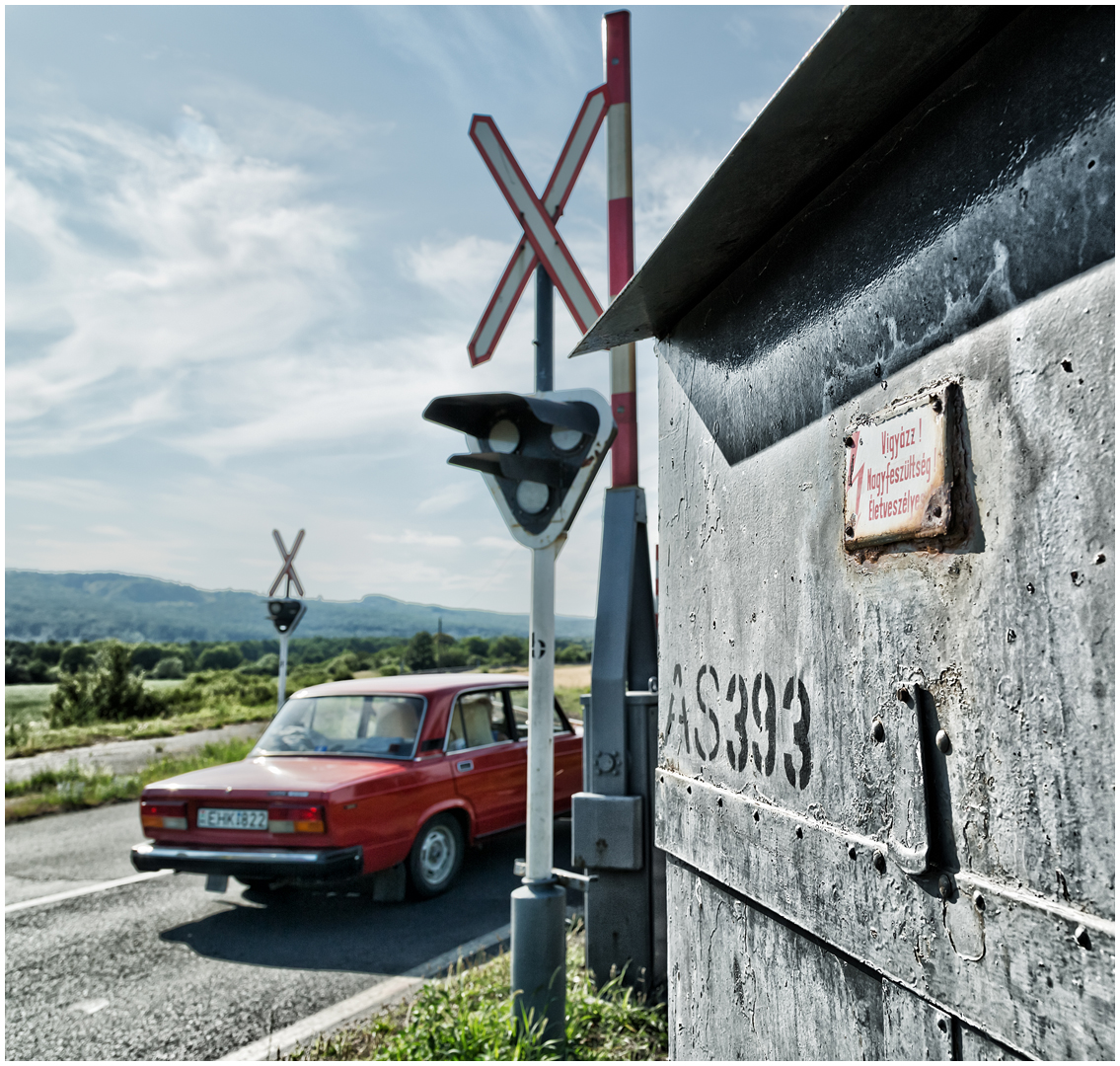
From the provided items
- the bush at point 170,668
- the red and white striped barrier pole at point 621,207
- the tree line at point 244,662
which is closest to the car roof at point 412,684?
the red and white striped barrier pole at point 621,207

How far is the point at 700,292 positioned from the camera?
228cm

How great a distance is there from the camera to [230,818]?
5.29 m

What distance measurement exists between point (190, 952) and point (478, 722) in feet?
8.24

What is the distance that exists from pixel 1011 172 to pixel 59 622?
730 ft

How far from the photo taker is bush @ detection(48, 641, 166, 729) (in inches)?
768

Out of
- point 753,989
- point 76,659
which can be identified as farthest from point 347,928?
point 76,659

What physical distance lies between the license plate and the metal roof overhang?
4.34m

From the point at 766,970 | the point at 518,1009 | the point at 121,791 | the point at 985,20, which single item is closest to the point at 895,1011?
the point at 766,970

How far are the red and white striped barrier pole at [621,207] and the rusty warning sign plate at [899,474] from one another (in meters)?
2.75

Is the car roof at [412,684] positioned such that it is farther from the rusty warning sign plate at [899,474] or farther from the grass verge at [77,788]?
the rusty warning sign plate at [899,474]

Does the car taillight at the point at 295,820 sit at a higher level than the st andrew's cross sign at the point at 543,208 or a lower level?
lower

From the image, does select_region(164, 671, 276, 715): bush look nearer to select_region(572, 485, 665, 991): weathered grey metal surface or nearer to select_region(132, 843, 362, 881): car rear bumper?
select_region(132, 843, 362, 881): car rear bumper

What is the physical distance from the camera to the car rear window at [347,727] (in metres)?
6.08

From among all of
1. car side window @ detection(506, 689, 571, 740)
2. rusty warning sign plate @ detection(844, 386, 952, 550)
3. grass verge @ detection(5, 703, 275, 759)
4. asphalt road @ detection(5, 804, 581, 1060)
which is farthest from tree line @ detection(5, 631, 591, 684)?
rusty warning sign plate @ detection(844, 386, 952, 550)
